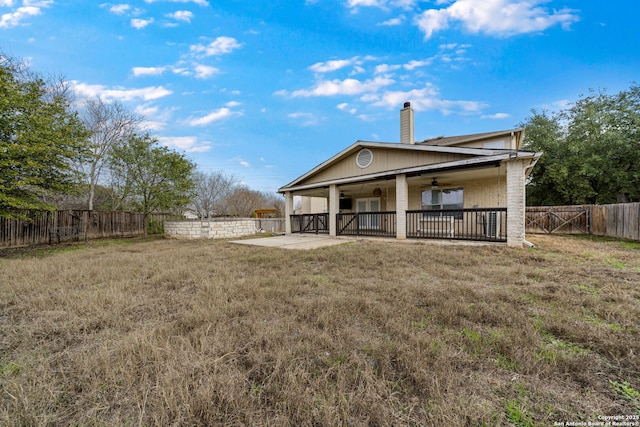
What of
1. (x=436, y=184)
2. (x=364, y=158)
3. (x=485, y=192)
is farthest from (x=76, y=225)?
(x=485, y=192)

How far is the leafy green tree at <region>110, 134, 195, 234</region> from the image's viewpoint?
1353cm

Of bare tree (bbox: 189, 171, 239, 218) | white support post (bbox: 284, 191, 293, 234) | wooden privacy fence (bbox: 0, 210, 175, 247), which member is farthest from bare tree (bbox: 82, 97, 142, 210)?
white support post (bbox: 284, 191, 293, 234)

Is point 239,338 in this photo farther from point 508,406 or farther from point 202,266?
point 202,266

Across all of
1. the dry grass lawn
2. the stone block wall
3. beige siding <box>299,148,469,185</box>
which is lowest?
the dry grass lawn

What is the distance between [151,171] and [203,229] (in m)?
4.65

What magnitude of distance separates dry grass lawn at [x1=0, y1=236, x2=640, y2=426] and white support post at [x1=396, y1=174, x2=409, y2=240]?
528 cm

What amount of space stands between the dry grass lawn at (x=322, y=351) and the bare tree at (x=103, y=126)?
14419 millimetres

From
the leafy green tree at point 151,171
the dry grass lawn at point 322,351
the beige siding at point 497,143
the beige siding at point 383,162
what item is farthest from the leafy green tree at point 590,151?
the leafy green tree at point 151,171

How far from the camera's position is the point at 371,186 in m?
12.9

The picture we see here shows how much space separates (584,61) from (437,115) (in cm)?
656

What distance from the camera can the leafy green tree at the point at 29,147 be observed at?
25.3 ft

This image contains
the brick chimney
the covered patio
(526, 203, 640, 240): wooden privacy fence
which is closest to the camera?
the covered patio

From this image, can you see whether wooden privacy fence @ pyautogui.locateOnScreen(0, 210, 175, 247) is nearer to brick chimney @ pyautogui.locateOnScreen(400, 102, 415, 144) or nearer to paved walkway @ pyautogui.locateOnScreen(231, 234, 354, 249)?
paved walkway @ pyautogui.locateOnScreen(231, 234, 354, 249)

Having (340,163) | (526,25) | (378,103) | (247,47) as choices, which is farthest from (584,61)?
(247,47)
